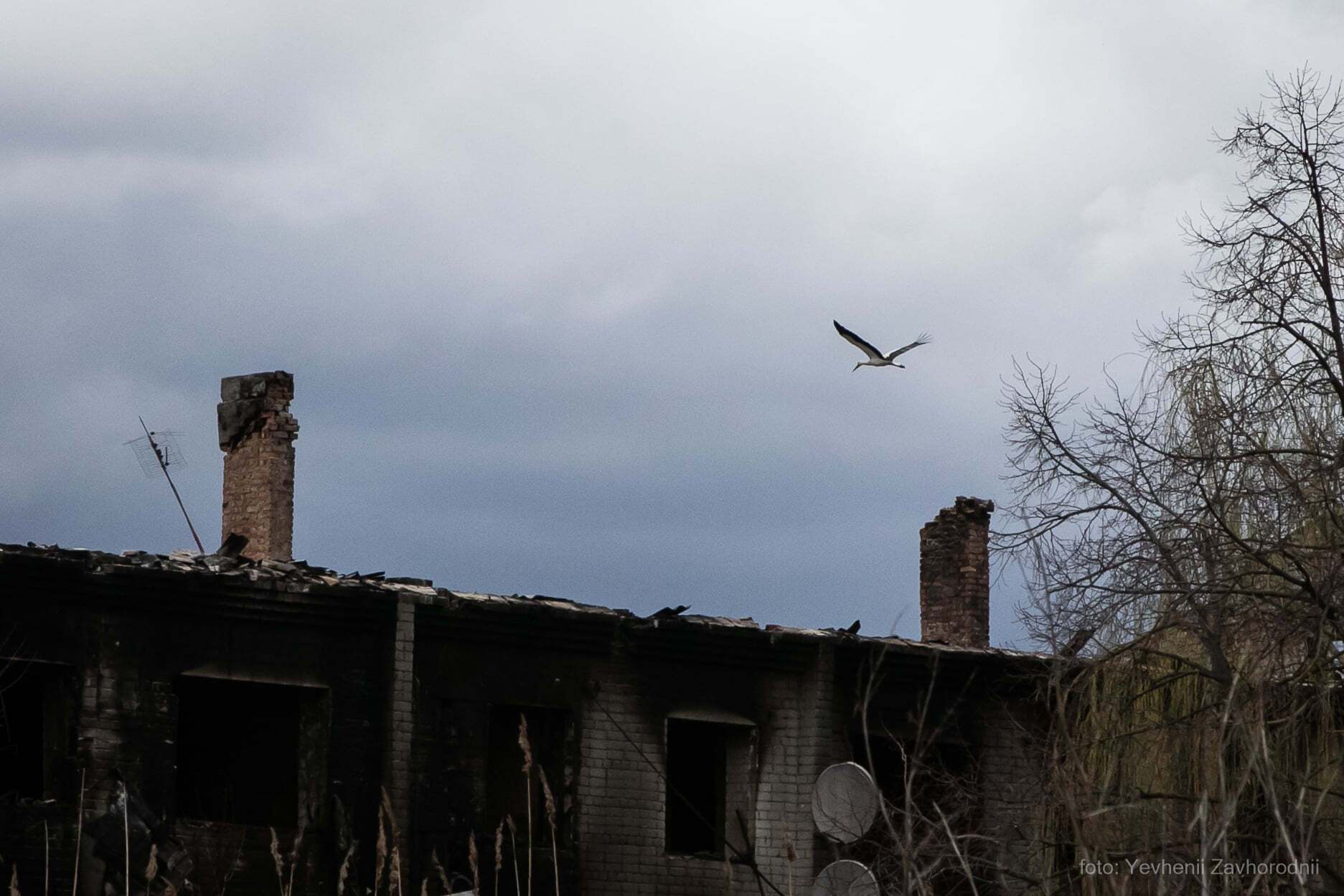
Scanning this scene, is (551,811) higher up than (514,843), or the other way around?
(551,811)

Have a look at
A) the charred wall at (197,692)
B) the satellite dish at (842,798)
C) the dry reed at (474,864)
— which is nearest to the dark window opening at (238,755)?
the charred wall at (197,692)

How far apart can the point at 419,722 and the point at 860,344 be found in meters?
5.31

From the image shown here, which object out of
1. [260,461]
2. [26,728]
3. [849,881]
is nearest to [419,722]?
[26,728]

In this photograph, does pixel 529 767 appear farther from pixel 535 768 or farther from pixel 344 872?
pixel 535 768

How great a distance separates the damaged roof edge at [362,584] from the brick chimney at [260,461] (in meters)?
3.06

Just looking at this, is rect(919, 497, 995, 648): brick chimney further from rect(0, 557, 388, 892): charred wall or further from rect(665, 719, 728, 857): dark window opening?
rect(0, 557, 388, 892): charred wall

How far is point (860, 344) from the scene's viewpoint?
51.0ft

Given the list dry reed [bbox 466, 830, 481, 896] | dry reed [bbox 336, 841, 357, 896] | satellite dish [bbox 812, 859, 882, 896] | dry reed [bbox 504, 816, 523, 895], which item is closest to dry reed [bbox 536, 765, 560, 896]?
dry reed [bbox 504, 816, 523, 895]

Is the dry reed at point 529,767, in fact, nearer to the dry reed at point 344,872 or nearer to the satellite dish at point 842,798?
the dry reed at point 344,872

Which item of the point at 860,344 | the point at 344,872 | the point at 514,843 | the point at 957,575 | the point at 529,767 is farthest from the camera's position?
the point at 957,575

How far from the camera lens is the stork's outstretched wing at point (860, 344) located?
606 inches

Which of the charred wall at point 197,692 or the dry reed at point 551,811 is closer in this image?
the dry reed at point 551,811

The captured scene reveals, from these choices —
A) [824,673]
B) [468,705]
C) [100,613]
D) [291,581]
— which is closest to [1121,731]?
[824,673]

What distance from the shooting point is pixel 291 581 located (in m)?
15.7
